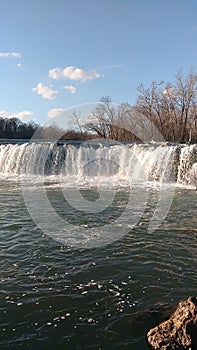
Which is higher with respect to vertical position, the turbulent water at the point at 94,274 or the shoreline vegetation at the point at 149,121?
the shoreline vegetation at the point at 149,121

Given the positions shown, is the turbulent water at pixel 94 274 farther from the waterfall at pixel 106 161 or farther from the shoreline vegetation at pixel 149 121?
the shoreline vegetation at pixel 149 121

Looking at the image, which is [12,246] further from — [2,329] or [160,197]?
[160,197]

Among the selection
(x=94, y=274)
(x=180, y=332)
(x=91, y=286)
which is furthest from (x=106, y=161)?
(x=180, y=332)

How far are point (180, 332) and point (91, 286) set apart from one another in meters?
1.62

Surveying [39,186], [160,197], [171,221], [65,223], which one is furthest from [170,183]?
[65,223]

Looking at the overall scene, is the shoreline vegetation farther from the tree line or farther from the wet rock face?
the wet rock face

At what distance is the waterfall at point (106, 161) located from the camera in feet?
50.4

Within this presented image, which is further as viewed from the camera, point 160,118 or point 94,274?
point 160,118

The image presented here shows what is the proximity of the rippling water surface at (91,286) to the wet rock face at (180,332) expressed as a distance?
0.59ft

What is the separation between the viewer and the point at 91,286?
14.7 feet

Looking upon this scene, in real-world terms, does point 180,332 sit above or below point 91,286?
above

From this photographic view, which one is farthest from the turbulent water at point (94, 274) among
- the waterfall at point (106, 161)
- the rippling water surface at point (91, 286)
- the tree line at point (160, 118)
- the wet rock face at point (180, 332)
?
the tree line at point (160, 118)

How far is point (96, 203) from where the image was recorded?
9.91 m

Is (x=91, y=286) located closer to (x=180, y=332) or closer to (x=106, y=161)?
(x=180, y=332)
